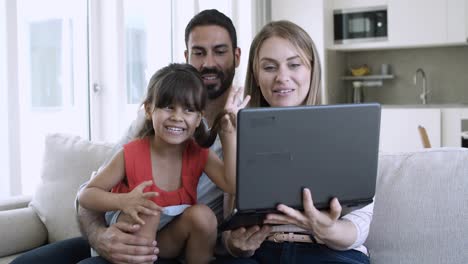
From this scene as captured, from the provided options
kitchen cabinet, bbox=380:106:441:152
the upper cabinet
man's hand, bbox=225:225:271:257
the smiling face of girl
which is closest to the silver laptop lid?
man's hand, bbox=225:225:271:257

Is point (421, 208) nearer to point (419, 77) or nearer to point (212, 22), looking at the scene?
point (212, 22)

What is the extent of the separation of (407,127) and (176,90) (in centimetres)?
386

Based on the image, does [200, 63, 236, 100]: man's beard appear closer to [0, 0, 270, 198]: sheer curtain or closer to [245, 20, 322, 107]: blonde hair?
[245, 20, 322, 107]: blonde hair

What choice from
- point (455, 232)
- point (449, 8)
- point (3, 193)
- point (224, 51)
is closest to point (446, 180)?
point (455, 232)

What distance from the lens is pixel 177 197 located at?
1.56 meters

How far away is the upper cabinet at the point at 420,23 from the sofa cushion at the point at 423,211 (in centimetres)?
370

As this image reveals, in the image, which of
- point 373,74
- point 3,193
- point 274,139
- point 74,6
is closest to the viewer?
point 274,139

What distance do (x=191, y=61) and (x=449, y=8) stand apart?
355 centimetres

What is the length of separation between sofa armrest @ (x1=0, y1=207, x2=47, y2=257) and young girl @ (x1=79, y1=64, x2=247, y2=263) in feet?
1.98

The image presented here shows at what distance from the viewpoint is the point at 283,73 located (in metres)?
1.63

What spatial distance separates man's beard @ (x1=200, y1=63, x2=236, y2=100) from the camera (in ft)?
6.77

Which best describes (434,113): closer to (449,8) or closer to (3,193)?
(449,8)

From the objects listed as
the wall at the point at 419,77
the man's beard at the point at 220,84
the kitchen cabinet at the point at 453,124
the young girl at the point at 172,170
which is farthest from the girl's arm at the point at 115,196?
the wall at the point at 419,77

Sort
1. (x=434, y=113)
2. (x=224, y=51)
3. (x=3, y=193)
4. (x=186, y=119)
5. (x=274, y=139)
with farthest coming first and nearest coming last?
(x=434, y=113)
(x=3, y=193)
(x=224, y=51)
(x=186, y=119)
(x=274, y=139)
